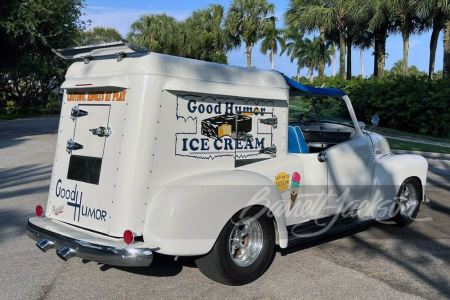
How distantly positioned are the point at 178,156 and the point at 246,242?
1090mm

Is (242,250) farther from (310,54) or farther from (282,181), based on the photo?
(310,54)

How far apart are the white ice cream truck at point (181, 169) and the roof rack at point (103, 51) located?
0.01 meters

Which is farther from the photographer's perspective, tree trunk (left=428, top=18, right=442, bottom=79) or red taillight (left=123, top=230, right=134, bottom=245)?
tree trunk (left=428, top=18, right=442, bottom=79)

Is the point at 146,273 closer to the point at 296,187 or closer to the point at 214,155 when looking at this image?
the point at 214,155

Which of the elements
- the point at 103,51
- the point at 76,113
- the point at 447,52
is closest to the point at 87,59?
the point at 103,51

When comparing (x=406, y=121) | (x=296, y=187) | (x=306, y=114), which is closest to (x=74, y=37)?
(x=406, y=121)

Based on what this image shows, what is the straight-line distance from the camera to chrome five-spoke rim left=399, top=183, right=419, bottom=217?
6.59 metres

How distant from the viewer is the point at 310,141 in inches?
255

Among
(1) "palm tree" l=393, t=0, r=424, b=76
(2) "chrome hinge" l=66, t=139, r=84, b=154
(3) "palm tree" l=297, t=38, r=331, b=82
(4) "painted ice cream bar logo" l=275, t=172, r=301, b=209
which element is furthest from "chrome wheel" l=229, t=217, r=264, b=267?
(3) "palm tree" l=297, t=38, r=331, b=82

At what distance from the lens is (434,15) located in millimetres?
27047

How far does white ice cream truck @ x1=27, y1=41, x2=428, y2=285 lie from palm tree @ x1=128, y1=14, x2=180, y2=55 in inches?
1975

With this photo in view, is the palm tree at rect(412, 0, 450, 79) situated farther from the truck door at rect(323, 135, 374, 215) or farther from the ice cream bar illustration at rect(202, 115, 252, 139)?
the ice cream bar illustration at rect(202, 115, 252, 139)

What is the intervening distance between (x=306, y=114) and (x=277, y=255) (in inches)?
84.6

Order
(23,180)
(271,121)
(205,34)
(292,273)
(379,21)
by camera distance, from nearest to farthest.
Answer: (292,273), (271,121), (23,180), (379,21), (205,34)
